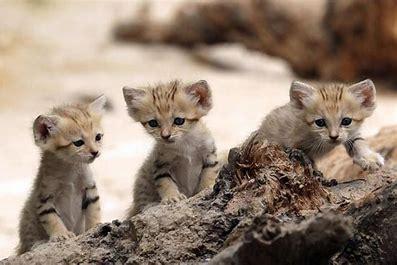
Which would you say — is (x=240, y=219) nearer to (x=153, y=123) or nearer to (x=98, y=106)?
(x=153, y=123)

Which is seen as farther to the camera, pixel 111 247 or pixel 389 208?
pixel 111 247

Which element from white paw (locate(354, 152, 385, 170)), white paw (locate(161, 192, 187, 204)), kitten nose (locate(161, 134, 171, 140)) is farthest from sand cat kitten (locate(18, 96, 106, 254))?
white paw (locate(354, 152, 385, 170))

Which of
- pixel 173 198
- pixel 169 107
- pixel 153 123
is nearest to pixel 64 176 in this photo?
pixel 153 123

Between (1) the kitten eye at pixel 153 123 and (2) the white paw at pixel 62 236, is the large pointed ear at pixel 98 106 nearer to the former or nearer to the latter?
(1) the kitten eye at pixel 153 123

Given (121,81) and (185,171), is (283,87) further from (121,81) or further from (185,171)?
(185,171)

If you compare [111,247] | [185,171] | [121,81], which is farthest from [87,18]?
[111,247]

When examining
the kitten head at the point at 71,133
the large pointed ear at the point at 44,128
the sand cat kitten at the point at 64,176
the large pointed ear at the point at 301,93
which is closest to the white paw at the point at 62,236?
the sand cat kitten at the point at 64,176
